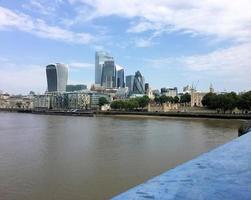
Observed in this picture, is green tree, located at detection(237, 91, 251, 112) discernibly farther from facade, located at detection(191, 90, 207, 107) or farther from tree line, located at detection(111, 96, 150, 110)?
tree line, located at detection(111, 96, 150, 110)

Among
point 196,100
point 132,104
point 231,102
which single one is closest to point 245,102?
point 231,102

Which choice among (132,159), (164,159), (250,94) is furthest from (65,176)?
(250,94)

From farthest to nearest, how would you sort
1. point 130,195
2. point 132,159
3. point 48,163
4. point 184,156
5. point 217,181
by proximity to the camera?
1. point 184,156
2. point 132,159
3. point 48,163
4. point 217,181
5. point 130,195

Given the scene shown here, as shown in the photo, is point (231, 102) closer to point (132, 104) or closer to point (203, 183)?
point (132, 104)

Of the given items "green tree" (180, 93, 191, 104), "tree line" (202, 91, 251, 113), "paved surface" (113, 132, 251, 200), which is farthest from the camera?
"green tree" (180, 93, 191, 104)

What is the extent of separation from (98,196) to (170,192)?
454 inches

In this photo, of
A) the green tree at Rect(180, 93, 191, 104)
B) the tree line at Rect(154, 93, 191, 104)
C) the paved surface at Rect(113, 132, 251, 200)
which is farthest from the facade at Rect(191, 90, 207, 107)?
the paved surface at Rect(113, 132, 251, 200)

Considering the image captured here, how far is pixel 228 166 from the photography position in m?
4.11

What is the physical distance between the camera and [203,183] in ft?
11.1

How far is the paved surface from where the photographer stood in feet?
9.71

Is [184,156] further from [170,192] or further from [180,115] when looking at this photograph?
[180,115]

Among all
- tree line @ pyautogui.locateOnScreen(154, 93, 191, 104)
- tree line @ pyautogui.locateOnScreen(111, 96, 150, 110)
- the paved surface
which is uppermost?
tree line @ pyautogui.locateOnScreen(154, 93, 191, 104)

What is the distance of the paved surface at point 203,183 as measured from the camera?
296 cm

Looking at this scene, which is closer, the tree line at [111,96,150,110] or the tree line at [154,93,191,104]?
the tree line at [111,96,150,110]
